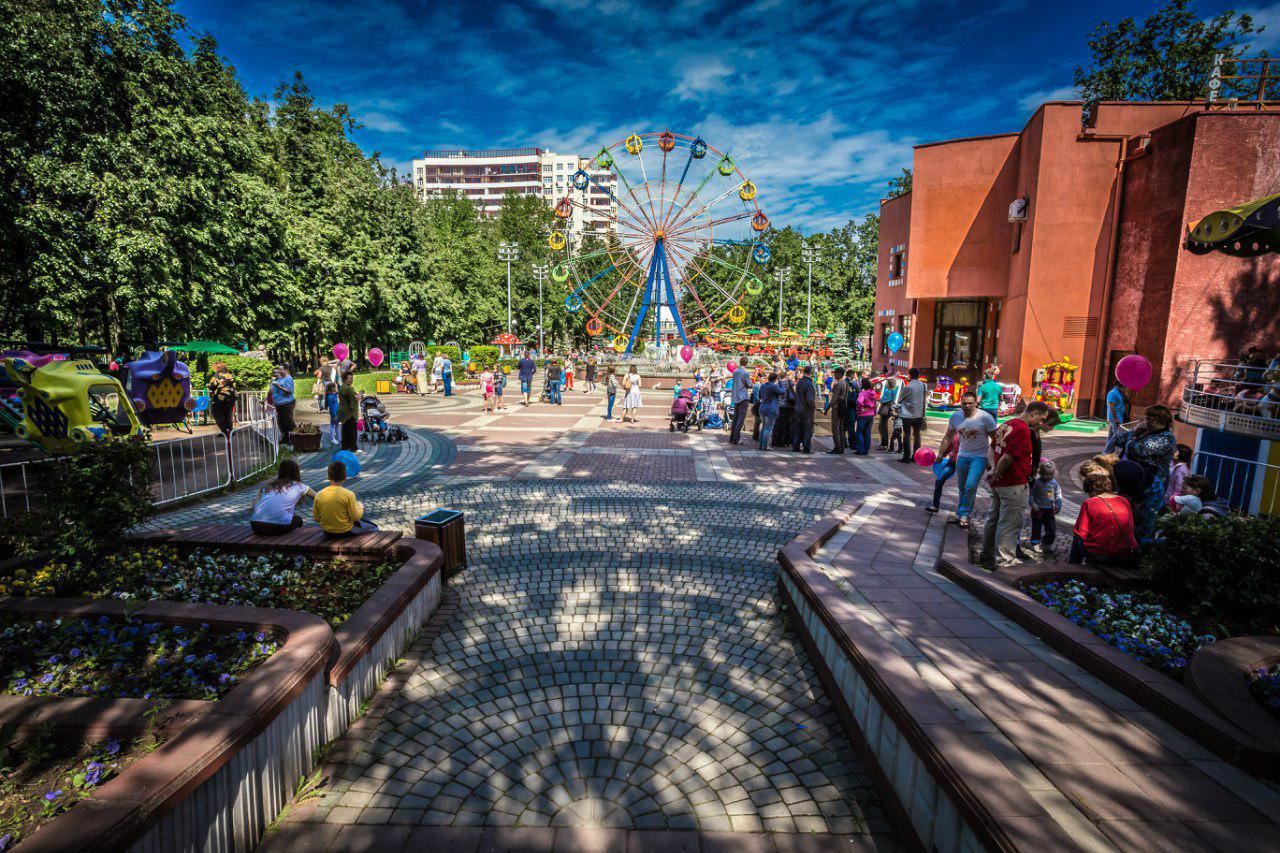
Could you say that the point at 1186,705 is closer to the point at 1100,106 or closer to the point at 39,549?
the point at 39,549

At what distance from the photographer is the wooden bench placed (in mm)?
6043

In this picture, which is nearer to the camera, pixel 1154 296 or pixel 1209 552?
pixel 1209 552

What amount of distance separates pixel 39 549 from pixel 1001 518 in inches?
357

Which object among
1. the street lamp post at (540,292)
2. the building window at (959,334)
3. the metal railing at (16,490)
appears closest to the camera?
the metal railing at (16,490)

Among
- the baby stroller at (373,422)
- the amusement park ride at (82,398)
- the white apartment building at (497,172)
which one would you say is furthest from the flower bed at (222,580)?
the white apartment building at (497,172)

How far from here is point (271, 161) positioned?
26312 mm

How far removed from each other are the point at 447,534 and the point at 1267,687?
6566 millimetres

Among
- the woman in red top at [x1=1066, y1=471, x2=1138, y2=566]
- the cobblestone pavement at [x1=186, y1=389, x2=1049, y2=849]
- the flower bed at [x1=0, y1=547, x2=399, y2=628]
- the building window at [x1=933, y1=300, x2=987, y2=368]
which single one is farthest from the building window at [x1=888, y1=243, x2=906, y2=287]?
the flower bed at [x1=0, y1=547, x2=399, y2=628]

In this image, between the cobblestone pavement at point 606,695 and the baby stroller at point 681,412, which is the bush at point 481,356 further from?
the cobblestone pavement at point 606,695

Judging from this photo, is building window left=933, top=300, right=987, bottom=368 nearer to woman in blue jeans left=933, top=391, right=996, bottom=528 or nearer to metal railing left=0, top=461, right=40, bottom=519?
woman in blue jeans left=933, top=391, right=996, bottom=528

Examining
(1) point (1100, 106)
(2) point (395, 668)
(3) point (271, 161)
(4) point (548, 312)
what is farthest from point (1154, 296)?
(4) point (548, 312)

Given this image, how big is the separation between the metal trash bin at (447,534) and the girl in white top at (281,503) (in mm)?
1154

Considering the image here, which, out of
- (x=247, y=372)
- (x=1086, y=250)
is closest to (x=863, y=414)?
(x=1086, y=250)

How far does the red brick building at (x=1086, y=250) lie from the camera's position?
54.1 ft
